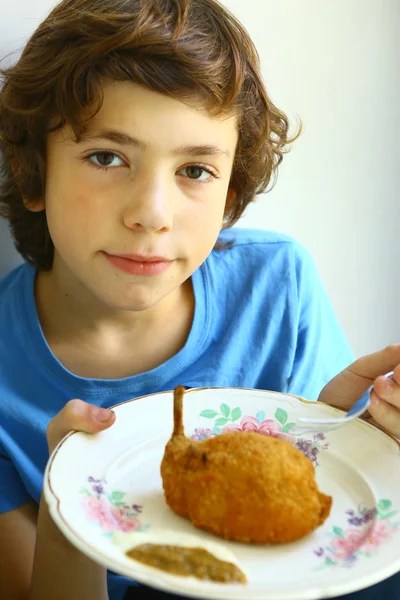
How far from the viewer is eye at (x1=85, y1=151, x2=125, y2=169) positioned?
802 millimetres

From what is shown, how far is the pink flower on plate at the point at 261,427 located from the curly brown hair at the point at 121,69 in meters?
0.38

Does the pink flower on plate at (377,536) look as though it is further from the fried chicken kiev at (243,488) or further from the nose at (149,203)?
the nose at (149,203)

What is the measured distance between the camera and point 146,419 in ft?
2.51

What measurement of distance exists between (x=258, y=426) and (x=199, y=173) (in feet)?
1.06

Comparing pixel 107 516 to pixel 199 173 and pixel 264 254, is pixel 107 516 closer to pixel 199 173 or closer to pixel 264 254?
pixel 199 173

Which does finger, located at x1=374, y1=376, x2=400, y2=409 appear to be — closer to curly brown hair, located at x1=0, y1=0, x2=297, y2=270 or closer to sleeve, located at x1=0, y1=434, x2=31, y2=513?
curly brown hair, located at x1=0, y1=0, x2=297, y2=270

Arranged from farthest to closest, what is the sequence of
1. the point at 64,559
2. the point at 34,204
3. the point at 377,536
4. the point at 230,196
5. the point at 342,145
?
the point at 342,145 → the point at 230,196 → the point at 34,204 → the point at 64,559 → the point at 377,536

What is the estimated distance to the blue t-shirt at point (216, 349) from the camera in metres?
0.91

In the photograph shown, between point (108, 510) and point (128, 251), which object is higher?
point (128, 251)

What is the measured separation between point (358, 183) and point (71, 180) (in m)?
0.92

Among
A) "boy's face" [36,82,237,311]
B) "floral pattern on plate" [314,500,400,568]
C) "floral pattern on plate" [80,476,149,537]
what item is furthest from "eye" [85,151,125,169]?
"floral pattern on plate" [314,500,400,568]

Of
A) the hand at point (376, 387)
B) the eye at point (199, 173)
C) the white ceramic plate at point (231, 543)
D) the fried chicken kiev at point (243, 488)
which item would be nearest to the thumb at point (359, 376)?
the hand at point (376, 387)

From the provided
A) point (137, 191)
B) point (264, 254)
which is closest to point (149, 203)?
point (137, 191)

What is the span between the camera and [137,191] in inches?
30.5
